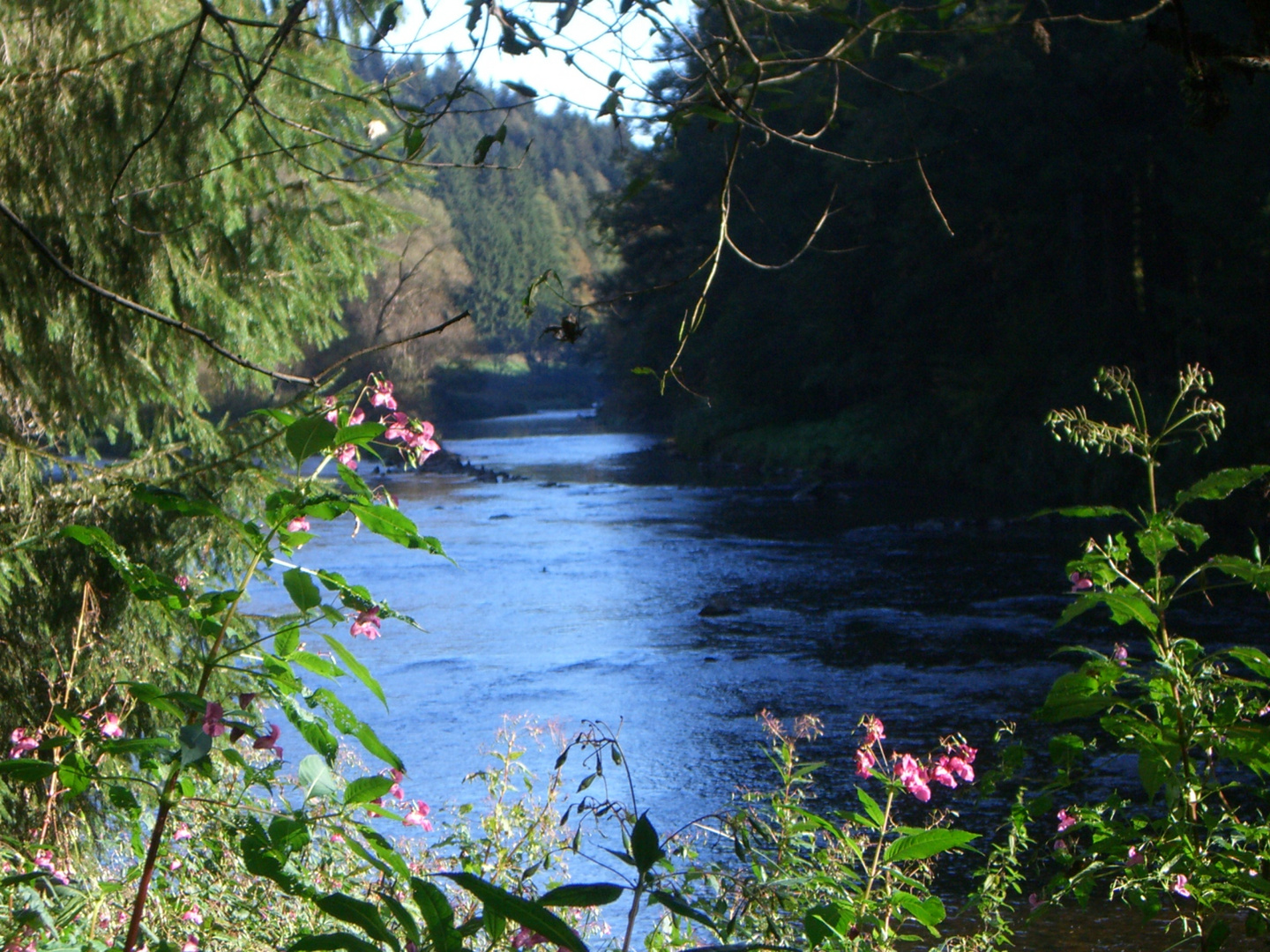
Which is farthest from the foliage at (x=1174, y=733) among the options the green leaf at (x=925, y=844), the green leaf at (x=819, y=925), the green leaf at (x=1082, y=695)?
the green leaf at (x=819, y=925)

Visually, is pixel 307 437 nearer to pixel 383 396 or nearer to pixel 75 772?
pixel 75 772

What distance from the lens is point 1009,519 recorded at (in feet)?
46.1

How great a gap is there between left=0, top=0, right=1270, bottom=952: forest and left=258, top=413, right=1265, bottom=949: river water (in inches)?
2.4

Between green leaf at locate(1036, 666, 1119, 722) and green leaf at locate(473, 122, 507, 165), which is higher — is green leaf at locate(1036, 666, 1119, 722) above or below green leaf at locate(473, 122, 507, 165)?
below

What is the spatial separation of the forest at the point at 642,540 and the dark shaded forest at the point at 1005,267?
11 centimetres

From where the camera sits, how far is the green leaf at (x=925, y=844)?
1.52 meters

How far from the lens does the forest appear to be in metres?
1.65

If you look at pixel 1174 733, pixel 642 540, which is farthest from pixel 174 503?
pixel 642 540

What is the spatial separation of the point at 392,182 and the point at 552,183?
9290 cm

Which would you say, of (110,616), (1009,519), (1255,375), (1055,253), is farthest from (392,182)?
(1055,253)

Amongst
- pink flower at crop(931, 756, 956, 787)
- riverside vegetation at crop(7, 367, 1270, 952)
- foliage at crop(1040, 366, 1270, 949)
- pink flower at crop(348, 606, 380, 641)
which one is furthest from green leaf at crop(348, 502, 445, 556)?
pink flower at crop(931, 756, 956, 787)

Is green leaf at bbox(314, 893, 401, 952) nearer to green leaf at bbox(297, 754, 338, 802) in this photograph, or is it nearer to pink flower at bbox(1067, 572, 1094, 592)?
green leaf at bbox(297, 754, 338, 802)

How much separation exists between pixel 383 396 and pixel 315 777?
3.57 feet

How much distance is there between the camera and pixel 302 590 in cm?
Result: 126
